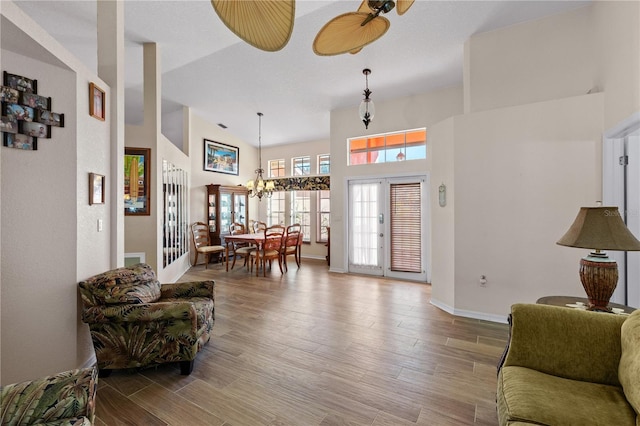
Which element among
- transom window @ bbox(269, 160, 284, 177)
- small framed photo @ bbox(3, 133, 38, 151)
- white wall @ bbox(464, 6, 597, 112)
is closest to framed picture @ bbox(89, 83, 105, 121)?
small framed photo @ bbox(3, 133, 38, 151)

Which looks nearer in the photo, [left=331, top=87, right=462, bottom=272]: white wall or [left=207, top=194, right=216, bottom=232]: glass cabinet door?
[left=331, top=87, right=462, bottom=272]: white wall

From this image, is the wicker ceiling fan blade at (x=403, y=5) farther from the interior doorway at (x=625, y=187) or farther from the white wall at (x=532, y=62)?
the white wall at (x=532, y=62)

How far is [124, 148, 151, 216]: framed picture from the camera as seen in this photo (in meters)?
4.39

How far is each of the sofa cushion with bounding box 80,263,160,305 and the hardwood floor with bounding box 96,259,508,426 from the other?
24.7 inches

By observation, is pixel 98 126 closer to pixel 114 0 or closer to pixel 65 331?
pixel 114 0

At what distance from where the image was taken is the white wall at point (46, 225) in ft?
6.53

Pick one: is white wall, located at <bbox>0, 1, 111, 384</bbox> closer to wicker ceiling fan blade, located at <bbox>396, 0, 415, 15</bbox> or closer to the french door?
wicker ceiling fan blade, located at <bbox>396, 0, 415, 15</bbox>

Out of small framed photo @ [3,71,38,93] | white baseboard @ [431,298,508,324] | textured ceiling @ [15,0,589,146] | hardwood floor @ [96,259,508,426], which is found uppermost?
textured ceiling @ [15,0,589,146]

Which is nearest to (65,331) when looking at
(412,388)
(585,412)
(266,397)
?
(266,397)

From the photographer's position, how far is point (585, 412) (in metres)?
1.29

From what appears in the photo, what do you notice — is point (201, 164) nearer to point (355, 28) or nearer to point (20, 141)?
point (20, 141)

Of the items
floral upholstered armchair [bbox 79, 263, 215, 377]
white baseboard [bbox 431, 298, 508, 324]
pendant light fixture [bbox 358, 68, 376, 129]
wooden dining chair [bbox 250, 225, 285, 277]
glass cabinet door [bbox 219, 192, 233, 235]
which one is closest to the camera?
floral upholstered armchair [bbox 79, 263, 215, 377]

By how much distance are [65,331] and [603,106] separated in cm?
518

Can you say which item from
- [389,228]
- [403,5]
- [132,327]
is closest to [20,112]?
[132,327]
